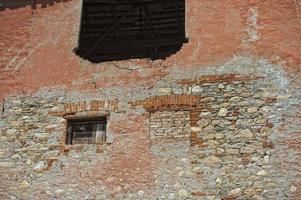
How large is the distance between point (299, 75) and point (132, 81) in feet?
7.78

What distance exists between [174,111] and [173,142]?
18.6 inches

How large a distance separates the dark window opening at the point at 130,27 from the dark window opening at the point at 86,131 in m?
1.99

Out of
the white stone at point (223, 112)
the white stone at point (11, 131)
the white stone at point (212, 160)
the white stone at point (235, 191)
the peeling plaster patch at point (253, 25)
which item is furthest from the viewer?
the white stone at point (11, 131)

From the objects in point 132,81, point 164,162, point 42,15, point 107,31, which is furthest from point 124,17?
point 164,162

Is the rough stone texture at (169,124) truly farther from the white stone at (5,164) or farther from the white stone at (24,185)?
the white stone at (5,164)

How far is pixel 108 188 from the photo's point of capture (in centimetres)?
809

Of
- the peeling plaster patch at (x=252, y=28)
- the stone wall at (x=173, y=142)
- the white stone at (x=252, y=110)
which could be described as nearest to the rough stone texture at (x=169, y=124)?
the stone wall at (x=173, y=142)

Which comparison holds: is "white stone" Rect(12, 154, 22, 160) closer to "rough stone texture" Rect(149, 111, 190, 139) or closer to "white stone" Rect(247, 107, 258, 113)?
"rough stone texture" Rect(149, 111, 190, 139)

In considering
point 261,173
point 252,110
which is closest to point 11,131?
point 252,110

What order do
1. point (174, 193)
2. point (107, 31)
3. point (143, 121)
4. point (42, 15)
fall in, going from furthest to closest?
point (107, 31), point (42, 15), point (143, 121), point (174, 193)

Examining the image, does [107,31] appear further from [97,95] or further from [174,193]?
[174,193]

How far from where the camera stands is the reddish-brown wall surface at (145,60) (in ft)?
28.4

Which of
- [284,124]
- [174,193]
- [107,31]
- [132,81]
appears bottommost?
[174,193]

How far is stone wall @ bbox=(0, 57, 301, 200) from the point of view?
25.7ft
